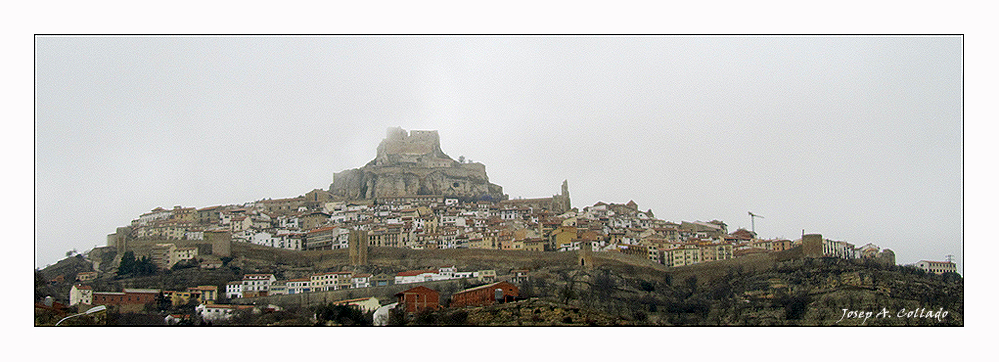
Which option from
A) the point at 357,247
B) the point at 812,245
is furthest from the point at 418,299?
the point at 812,245

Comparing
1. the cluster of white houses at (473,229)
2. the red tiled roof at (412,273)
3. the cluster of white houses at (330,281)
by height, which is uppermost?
the cluster of white houses at (473,229)

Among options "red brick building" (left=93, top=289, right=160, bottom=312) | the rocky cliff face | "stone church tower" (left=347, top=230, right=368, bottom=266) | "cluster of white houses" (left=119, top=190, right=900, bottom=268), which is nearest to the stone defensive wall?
"cluster of white houses" (left=119, top=190, right=900, bottom=268)

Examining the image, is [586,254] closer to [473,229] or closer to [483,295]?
[483,295]

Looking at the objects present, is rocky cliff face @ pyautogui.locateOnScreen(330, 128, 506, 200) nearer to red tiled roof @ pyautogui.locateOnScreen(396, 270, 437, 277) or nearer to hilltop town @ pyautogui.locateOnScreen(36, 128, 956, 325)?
hilltop town @ pyautogui.locateOnScreen(36, 128, 956, 325)

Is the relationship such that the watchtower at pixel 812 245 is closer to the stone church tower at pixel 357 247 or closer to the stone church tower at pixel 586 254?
the stone church tower at pixel 586 254

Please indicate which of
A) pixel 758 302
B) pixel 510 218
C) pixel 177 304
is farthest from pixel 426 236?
pixel 758 302

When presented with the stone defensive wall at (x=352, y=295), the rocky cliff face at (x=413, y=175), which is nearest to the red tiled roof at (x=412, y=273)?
the stone defensive wall at (x=352, y=295)
